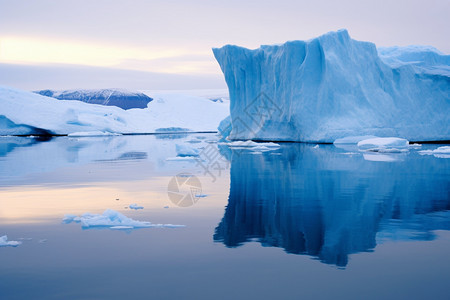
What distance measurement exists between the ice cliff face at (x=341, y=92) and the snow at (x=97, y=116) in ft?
50.0

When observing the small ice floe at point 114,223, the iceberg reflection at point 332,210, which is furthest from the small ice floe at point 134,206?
the iceberg reflection at point 332,210

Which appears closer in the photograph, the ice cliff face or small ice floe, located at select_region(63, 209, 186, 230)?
small ice floe, located at select_region(63, 209, 186, 230)

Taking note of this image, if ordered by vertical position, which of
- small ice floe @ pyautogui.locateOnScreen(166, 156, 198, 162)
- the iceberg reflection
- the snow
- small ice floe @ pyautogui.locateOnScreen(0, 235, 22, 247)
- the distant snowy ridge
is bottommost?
small ice floe @ pyautogui.locateOnScreen(166, 156, 198, 162)

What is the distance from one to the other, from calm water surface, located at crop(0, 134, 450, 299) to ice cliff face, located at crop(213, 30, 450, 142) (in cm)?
1208

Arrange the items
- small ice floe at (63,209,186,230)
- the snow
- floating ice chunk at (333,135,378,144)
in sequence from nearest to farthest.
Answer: small ice floe at (63,209,186,230) → floating ice chunk at (333,135,378,144) → the snow

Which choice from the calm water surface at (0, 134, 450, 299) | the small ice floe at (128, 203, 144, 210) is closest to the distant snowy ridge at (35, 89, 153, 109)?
the calm water surface at (0, 134, 450, 299)

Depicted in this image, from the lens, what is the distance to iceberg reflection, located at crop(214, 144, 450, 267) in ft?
12.4

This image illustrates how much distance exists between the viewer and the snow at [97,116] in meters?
30.9

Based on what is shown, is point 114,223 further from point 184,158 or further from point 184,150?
point 184,150

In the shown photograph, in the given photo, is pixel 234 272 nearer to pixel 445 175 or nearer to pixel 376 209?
pixel 376 209

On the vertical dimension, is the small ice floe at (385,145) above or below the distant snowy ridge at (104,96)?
below

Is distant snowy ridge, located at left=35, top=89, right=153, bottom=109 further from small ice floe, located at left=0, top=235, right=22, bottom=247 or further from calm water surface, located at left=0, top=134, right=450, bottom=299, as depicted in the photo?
small ice floe, located at left=0, top=235, right=22, bottom=247

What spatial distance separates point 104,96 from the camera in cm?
7181

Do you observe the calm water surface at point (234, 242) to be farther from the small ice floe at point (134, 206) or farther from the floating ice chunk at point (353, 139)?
the floating ice chunk at point (353, 139)
